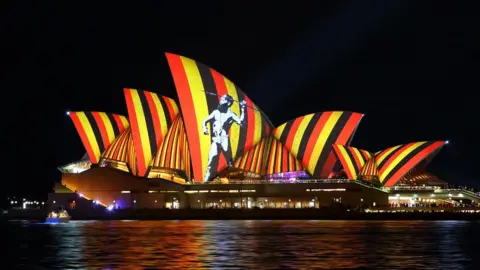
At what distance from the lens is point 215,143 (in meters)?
107

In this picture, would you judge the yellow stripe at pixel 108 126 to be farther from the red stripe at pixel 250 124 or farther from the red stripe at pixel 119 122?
the red stripe at pixel 250 124

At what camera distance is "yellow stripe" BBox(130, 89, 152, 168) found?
339ft

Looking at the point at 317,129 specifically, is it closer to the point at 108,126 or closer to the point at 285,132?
the point at 285,132

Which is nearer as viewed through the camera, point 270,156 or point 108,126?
point 270,156

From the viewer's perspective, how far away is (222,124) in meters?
105

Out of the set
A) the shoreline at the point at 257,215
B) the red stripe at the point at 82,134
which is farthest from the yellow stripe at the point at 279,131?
the red stripe at the point at 82,134

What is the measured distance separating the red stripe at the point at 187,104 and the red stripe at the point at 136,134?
22.7 ft

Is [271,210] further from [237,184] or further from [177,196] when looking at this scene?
[177,196]

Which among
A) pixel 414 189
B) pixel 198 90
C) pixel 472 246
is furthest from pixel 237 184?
pixel 472 246

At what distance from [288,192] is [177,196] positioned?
1635cm

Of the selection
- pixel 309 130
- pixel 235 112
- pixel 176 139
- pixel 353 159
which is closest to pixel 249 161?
pixel 235 112

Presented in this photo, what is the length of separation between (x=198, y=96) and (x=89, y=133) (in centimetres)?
1907

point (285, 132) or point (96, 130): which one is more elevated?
point (96, 130)

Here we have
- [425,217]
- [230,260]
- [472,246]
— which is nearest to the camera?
[230,260]
